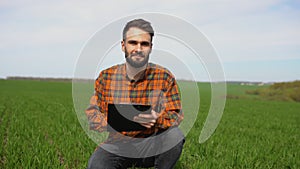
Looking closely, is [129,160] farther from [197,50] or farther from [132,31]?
[197,50]

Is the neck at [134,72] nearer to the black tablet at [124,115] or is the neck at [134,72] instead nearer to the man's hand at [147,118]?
the black tablet at [124,115]

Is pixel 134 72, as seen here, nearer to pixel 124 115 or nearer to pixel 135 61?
pixel 135 61

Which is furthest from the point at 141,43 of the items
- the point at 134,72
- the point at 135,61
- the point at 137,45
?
the point at 134,72

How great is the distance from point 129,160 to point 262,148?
2.73 metres

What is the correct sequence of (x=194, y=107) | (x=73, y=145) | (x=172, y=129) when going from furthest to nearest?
(x=73, y=145)
(x=172, y=129)
(x=194, y=107)

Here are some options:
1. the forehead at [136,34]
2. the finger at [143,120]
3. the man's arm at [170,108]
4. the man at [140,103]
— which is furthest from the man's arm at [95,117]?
the forehead at [136,34]

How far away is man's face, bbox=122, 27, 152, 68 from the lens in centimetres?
207

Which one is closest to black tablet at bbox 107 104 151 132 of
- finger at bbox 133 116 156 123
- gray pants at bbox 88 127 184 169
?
finger at bbox 133 116 156 123

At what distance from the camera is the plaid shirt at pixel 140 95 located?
Result: 7.28ft

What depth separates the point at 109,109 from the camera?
6.91 ft

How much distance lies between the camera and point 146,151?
2473mm

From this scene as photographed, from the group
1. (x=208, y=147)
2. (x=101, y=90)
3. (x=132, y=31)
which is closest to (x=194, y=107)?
(x=132, y=31)

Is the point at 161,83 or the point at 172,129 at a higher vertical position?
the point at 161,83

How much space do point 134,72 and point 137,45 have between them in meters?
0.31
